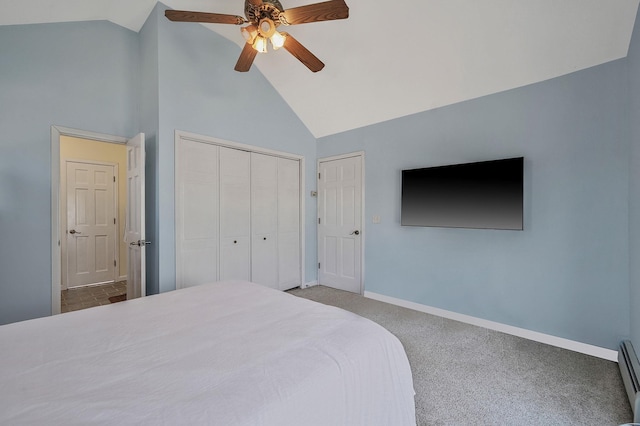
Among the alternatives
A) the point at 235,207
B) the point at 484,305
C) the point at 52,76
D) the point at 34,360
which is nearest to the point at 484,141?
the point at 484,305

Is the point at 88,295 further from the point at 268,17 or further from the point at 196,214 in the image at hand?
the point at 268,17

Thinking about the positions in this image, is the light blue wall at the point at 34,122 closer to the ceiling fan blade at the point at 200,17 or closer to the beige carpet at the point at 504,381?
the ceiling fan blade at the point at 200,17

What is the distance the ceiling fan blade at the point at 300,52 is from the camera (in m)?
2.10

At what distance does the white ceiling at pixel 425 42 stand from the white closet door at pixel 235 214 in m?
1.28

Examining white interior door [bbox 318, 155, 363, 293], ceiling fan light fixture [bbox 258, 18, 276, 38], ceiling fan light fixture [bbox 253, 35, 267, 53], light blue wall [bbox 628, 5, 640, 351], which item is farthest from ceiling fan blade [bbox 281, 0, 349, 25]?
white interior door [bbox 318, 155, 363, 293]

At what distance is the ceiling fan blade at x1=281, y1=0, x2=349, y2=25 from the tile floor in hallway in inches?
149

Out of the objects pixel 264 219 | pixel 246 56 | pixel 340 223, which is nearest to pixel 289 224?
pixel 264 219

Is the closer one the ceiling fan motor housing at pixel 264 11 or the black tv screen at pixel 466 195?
the ceiling fan motor housing at pixel 264 11

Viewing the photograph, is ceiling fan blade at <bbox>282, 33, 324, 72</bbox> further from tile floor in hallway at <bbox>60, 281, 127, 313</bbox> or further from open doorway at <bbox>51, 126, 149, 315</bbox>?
tile floor in hallway at <bbox>60, 281, 127, 313</bbox>

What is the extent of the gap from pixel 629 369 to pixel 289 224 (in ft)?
11.3

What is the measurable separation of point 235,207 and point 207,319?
216 cm

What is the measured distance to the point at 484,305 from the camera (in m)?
2.83

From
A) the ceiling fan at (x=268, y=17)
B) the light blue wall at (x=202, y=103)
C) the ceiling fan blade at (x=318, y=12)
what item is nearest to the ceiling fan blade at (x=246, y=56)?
the ceiling fan at (x=268, y=17)

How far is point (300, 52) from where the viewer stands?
7.20 feet
